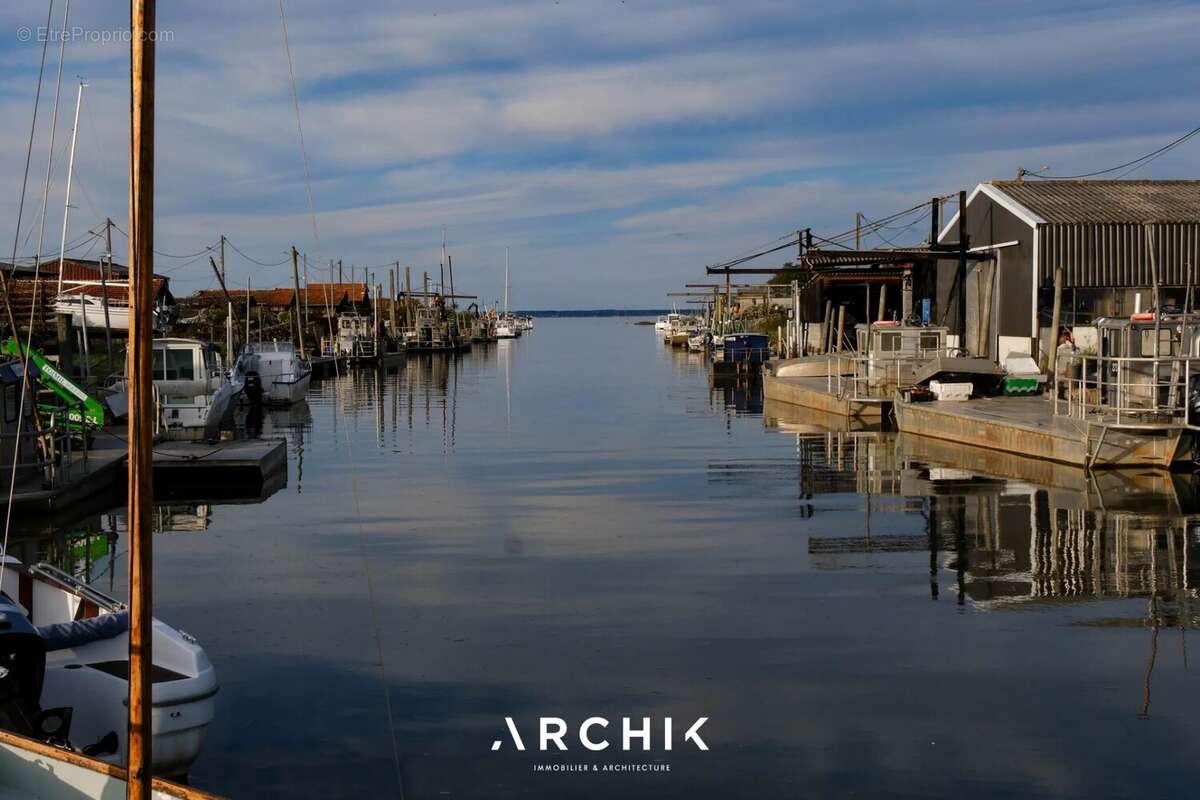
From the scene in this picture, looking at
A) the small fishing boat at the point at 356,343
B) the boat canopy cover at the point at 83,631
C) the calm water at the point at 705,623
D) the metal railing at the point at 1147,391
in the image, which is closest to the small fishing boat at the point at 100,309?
the small fishing boat at the point at 356,343

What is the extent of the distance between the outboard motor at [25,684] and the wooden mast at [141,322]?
2.44 metres

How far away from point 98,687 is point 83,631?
637mm

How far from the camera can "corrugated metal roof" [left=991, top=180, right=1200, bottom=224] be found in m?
38.4

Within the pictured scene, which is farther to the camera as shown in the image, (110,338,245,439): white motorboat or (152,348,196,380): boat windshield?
(152,348,196,380): boat windshield

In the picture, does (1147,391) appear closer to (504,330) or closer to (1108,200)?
(1108,200)

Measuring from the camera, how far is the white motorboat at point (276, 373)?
49125 millimetres

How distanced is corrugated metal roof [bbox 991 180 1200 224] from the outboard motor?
113ft

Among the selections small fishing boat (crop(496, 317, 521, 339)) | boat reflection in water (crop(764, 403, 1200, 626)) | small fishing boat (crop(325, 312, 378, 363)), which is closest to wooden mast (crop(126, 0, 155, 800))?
boat reflection in water (crop(764, 403, 1200, 626))

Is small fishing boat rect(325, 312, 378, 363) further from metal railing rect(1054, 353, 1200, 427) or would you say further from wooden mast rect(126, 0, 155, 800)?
wooden mast rect(126, 0, 155, 800)

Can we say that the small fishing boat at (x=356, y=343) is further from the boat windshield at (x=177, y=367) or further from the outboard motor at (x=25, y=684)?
the outboard motor at (x=25, y=684)

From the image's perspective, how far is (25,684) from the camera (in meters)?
9.13

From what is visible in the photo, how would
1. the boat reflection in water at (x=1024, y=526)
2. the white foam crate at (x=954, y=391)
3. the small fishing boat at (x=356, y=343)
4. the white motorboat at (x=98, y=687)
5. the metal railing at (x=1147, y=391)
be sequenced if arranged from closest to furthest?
the white motorboat at (x=98, y=687), the boat reflection in water at (x=1024, y=526), the metal railing at (x=1147, y=391), the white foam crate at (x=954, y=391), the small fishing boat at (x=356, y=343)

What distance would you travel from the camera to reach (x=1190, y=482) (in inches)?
945

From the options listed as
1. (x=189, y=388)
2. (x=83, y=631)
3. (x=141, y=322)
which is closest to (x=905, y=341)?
(x=189, y=388)
